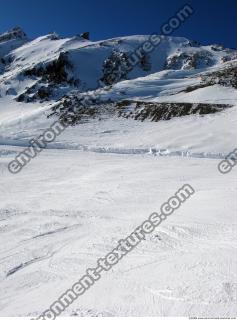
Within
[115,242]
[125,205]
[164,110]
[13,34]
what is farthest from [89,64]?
[115,242]

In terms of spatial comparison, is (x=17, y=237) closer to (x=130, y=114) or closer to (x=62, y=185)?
(x=62, y=185)

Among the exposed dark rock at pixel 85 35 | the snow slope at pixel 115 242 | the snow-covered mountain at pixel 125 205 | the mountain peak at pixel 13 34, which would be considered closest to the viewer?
the snow slope at pixel 115 242

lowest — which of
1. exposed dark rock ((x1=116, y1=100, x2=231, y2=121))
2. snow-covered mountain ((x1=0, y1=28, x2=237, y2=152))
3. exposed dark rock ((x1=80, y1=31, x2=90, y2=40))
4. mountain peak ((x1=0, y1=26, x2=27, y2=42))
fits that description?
exposed dark rock ((x1=116, y1=100, x2=231, y2=121))

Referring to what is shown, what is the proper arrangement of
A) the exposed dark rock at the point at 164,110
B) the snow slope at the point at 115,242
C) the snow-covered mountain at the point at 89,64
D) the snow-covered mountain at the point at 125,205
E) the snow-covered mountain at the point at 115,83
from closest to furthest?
the snow slope at the point at 115,242
the snow-covered mountain at the point at 125,205
the exposed dark rock at the point at 164,110
the snow-covered mountain at the point at 115,83
the snow-covered mountain at the point at 89,64

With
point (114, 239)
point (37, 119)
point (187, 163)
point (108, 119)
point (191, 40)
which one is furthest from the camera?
point (191, 40)

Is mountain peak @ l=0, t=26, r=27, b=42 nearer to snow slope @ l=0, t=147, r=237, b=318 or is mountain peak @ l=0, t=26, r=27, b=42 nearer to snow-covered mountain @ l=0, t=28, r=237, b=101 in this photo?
snow-covered mountain @ l=0, t=28, r=237, b=101

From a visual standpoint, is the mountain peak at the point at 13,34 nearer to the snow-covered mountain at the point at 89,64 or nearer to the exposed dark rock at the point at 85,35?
the snow-covered mountain at the point at 89,64

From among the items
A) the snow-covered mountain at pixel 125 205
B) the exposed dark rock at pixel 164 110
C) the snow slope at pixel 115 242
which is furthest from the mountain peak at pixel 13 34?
the snow slope at pixel 115 242

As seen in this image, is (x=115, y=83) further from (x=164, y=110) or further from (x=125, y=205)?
(x=125, y=205)

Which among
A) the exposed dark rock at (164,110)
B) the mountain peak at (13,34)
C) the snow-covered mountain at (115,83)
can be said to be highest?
the mountain peak at (13,34)

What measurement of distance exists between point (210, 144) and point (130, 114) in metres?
16.1

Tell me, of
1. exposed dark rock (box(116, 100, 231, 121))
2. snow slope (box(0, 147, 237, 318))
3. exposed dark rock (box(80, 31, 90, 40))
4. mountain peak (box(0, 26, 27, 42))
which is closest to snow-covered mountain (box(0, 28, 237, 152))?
exposed dark rock (box(116, 100, 231, 121))

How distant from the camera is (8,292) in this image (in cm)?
833

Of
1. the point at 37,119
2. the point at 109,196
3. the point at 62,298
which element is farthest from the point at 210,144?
the point at 37,119
